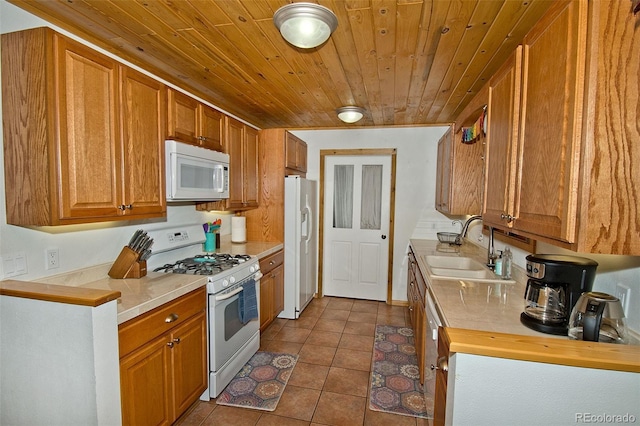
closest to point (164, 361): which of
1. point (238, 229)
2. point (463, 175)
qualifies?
point (238, 229)

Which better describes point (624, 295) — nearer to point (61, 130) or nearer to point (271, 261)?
point (61, 130)

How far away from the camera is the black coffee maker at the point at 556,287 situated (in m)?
1.27

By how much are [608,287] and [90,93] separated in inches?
104

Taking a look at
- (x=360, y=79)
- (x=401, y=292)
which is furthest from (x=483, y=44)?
(x=401, y=292)

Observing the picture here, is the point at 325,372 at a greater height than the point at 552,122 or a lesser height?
lesser

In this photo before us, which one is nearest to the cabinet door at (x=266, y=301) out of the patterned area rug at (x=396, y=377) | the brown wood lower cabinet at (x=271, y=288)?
the brown wood lower cabinet at (x=271, y=288)

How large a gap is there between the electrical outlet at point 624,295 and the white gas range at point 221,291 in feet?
7.03

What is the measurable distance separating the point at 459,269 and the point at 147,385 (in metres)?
2.41

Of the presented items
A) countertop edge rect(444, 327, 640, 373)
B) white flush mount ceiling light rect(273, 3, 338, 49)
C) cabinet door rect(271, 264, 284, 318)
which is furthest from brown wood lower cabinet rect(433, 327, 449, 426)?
cabinet door rect(271, 264, 284, 318)

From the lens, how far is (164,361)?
1750 mm

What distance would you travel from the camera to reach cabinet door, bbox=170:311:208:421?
1840 millimetres

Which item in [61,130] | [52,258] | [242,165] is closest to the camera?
[61,130]

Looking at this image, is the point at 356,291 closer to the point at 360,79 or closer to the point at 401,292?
the point at 401,292

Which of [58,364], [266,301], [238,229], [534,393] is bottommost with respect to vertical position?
[266,301]
